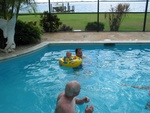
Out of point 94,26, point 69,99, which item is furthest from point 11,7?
point 69,99

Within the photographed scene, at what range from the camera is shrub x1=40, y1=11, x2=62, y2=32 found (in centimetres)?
1137

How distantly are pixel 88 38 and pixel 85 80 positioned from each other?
14.3ft

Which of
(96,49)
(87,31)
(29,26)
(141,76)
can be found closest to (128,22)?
(87,31)

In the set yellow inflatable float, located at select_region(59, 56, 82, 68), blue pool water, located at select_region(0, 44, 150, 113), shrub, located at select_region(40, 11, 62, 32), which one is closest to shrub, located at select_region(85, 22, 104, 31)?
shrub, located at select_region(40, 11, 62, 32)

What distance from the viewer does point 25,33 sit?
8.84 meters

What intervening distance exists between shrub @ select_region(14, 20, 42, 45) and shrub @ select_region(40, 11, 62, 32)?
224 centimetres

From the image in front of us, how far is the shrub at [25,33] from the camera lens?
28.8 feet

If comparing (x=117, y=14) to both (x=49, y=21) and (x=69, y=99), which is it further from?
(x=69, y=99)

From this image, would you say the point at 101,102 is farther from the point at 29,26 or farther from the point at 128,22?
the point at 128,22

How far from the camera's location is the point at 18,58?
301 inches

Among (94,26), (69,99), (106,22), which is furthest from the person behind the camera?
(106,22)

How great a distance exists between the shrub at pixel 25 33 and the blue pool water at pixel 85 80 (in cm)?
70

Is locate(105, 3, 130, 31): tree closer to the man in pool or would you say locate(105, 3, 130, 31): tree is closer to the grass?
the grass

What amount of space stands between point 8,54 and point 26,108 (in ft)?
11.8
